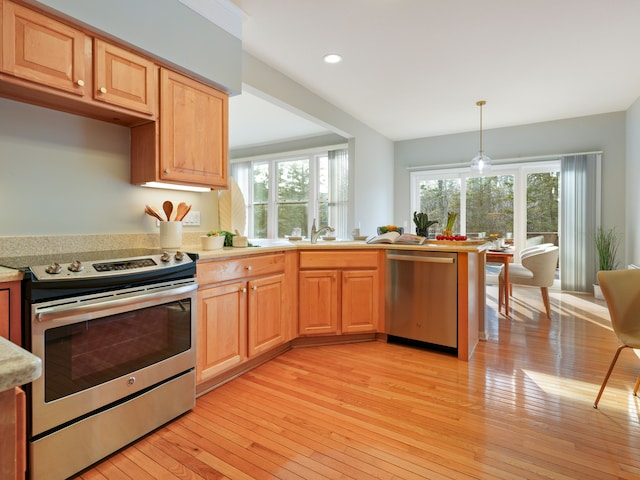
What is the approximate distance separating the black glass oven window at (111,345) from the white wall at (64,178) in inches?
28.7

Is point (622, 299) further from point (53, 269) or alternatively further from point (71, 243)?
point (71, 243)

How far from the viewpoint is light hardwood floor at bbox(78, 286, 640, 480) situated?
5.08 ft

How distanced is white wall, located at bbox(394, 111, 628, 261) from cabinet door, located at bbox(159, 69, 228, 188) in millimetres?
4668

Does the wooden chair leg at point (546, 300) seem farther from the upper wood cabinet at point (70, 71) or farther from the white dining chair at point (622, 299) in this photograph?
the upper wood cabinet at point (70, 71)

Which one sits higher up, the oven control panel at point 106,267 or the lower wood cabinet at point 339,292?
the oven control panel at point 106,267

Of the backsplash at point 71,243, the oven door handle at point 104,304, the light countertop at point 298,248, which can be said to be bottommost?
the oven door handle at point 104,304

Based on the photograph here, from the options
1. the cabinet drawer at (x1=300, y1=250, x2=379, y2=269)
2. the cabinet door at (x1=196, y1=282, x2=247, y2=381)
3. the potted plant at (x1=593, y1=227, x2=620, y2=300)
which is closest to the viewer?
the cabinet door at (x1=196, y1=282, x2=247, y2=381)

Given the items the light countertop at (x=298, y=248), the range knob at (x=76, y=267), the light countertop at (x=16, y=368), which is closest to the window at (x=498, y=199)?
the light countertop at (x=298, y=248)

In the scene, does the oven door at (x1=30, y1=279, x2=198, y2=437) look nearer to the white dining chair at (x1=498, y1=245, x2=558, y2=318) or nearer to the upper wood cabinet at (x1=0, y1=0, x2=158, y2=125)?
the upper wood cabinet at (x1=0, y1=0, x2=158, y2=125)

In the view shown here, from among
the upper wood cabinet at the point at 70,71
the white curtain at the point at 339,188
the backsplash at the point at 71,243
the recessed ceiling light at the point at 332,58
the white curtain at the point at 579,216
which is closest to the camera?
the upper wood cabinet at the point at 70,71

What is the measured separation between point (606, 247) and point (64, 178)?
6.20 metres

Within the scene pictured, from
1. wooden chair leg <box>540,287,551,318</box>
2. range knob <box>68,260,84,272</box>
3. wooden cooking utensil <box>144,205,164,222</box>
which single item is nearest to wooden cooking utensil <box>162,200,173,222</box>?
wooden cooking utensil <box>144,205,164,222</box>

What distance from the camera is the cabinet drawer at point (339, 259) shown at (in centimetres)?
301

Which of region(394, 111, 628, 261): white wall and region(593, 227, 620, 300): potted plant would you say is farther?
region(394, 111, 628, 261): white wall
